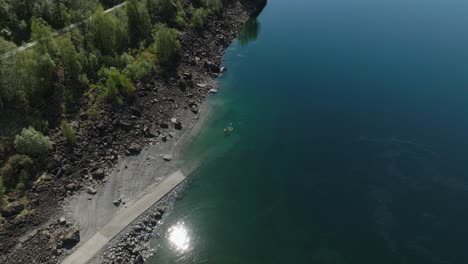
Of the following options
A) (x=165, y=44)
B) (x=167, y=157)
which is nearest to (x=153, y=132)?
(x=167, y=157)

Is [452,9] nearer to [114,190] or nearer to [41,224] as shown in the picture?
[114,190]

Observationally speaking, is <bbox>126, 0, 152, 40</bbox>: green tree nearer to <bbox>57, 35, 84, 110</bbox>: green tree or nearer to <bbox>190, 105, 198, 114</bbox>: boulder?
<bbox>57, 35, 84, 110</bbox>: green tree

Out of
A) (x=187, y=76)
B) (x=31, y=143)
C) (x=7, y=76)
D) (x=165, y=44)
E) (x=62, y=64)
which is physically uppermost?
(x=7, y=76)

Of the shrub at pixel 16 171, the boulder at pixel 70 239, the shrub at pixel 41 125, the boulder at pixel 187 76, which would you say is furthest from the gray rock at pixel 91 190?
the boulder at pixel 187 76

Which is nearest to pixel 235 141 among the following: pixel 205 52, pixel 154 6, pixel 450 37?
pixel 205 52

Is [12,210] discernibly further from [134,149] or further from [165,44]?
[165,44]

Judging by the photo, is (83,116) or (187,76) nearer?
(83,116)

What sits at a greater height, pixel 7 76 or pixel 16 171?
pixel 7 76
